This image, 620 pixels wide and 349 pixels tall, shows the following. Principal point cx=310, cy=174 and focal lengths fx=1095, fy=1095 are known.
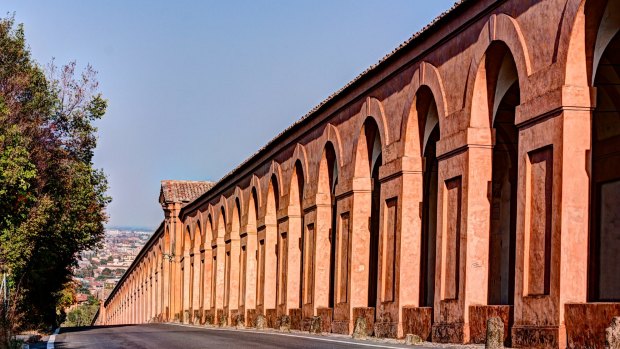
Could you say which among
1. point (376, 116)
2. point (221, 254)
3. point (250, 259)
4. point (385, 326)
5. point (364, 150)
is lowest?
point (385, 326)

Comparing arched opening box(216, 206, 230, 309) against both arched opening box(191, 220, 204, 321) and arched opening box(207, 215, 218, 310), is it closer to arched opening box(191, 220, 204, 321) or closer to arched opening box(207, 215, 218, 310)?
arched opening box(207, 215, 218, 310)

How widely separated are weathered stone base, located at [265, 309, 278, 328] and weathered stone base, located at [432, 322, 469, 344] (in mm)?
15116

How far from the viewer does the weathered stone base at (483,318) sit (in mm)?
17917

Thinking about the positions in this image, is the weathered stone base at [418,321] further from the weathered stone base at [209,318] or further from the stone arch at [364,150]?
the weathered stone base at [209,318]

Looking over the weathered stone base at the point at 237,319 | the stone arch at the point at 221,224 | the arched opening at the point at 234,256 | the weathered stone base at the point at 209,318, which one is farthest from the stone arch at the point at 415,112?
the weathered stone base at the point at 209,318

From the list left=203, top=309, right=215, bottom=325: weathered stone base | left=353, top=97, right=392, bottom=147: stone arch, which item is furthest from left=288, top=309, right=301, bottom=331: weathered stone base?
left=203, top=309, right=215, bottom=325: weathered stone base

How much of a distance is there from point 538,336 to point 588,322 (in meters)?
1.45

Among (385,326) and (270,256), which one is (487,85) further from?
(270,256)

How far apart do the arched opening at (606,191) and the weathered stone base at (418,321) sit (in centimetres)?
355

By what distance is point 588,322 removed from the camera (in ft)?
49.8

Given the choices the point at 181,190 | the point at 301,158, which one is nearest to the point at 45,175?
the point at 301,158

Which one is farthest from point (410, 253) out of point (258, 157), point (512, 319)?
point (258, 157)

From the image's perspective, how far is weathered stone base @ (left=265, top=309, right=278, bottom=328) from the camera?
35.9m

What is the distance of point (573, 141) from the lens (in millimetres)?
16578
